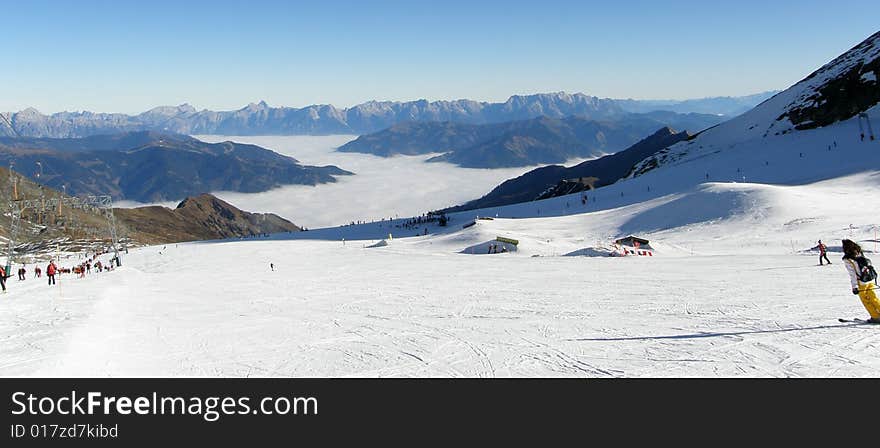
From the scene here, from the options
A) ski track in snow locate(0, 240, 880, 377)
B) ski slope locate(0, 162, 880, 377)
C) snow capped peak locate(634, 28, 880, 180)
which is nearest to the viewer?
ski track in snow locate(0, 240, 880, 377)

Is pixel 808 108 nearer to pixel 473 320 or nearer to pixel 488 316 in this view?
pixel 488 316

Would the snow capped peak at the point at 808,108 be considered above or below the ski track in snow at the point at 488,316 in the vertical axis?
above

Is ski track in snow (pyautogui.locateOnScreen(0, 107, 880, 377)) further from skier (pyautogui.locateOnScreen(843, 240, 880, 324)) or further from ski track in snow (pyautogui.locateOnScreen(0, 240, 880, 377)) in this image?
skier (pyautogui.locateOnScreen(843, 240, 880, 324))

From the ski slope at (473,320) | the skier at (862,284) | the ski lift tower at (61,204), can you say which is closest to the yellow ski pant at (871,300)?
the skier at (862,284)

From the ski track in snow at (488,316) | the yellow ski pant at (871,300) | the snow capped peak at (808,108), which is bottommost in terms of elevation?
the ski track in snow at (488,316)

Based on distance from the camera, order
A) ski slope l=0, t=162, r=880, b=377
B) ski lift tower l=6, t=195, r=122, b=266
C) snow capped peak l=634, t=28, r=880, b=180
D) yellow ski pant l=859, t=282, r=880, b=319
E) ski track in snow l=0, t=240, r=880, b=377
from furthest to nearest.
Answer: snow capped peak l=634, t=28, r=880, b=180
ski lift tower l=6, t=195, r=122, b=266
yellow ski pant l=859, t=282, r=880, b=319
ski slope l=0, t=162, r=880, b=377
ski track in snow l=0, t=240, r=880, b=377

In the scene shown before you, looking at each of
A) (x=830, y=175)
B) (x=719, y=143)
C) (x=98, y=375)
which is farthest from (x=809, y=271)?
(x=719, y=143)

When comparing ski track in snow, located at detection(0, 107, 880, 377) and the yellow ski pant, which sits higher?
the yellow ski pant

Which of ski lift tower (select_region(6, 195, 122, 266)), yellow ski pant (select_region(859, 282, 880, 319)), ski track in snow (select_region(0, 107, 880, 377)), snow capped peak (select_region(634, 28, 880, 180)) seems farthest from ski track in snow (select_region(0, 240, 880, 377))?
snow capped peak (select_region(634, 28, 880, 180))

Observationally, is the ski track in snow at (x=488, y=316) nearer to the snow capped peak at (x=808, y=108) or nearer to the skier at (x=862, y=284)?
the skier at (x=862, y=284)

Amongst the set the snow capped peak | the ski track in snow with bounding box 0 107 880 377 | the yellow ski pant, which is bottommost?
the ski track in snow with bounding box 0 107 880 377

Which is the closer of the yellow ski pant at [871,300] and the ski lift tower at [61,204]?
the yellow ski pant at [871,300]

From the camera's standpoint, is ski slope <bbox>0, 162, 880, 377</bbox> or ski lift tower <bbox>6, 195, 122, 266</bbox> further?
ski lift tower <bbox>6, 195, 122, 266</bbox>
